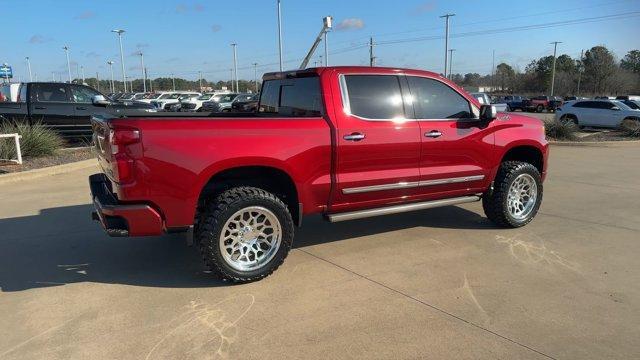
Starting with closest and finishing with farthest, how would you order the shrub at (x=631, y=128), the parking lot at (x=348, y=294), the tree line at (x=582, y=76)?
the parking lot at (x=348, y=294) → the shrub at (x=631, y=128) → the tree line at (x=582, y=76)

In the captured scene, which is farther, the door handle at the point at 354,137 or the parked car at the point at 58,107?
the parked car at the point at 58,107

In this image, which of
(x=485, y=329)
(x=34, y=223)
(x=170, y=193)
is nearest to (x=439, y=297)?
(x=485, y=329)

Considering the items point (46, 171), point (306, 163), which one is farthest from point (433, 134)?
point (46, 171)

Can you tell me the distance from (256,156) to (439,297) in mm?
1896

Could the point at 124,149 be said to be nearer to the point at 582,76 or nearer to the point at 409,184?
the point at 409,184

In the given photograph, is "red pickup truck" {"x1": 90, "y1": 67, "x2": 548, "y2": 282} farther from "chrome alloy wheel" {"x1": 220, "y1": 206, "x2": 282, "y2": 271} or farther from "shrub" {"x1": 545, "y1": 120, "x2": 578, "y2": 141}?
"shrub" {"x1": 545, "y1": 120, "x2": 578, "y2": 141}

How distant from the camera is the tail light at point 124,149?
145 inches

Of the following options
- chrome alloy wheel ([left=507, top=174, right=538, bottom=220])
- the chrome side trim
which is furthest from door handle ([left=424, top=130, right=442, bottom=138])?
chrome alloy wheel ([left=507, top=174, right=538, bottom=220])

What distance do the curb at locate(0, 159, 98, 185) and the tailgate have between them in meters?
5.32

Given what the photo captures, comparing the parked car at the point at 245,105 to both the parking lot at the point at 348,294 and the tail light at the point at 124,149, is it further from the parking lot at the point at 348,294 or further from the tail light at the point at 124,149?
the tail light at the point at 124,149

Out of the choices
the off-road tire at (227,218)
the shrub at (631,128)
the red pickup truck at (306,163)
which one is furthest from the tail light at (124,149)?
the shrub at (631,128)

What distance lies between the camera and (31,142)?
1059cm

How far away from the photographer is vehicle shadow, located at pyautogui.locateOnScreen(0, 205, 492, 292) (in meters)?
4.42

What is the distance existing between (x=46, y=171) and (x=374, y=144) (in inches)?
296
